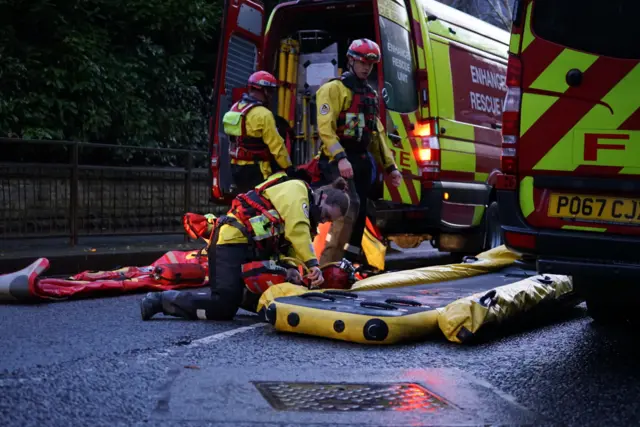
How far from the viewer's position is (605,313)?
6121 mm

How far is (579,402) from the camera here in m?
4.23

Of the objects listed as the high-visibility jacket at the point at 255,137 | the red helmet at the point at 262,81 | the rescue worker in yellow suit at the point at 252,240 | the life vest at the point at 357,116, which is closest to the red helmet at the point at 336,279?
the rescue worker in yellow suit at the point at 252,240

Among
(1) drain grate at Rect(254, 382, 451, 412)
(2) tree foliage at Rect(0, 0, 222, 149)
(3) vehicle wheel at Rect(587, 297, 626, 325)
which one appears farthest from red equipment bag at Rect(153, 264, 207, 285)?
(2) tree foliage at Rect(0, 0, 222, 149)

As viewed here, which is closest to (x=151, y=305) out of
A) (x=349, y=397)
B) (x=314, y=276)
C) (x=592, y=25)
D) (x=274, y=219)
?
(x=274, y=219)

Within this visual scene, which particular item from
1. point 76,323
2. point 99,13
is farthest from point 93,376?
point 99,13

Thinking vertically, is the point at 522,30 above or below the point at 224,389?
above

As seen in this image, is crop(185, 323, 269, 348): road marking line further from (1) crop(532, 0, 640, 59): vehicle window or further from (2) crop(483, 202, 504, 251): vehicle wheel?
(2) crop(483, 202, 504, 251): vehicle wheel

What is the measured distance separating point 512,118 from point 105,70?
908 cm

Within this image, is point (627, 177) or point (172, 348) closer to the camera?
point (627, 177)

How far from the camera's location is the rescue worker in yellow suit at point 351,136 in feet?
25.8

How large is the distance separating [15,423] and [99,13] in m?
10.4

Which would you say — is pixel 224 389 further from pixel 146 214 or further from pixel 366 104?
pixel 146 214

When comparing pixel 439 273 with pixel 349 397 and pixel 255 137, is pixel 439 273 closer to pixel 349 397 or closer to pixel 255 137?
pixel 255 137

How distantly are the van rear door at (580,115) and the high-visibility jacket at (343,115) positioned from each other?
2926 mm
